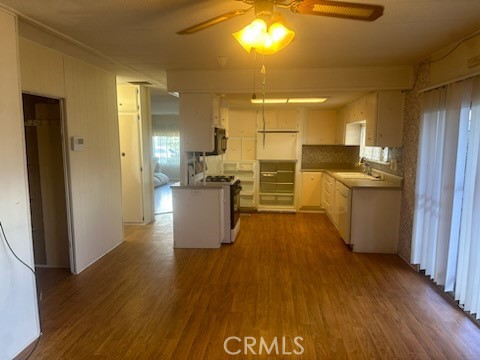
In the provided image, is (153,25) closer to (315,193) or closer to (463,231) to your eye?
(463,231)

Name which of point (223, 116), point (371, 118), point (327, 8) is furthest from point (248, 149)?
point (327, 8)

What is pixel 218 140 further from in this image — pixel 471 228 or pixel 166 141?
pixel 166 141

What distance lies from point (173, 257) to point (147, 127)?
2.57 meters

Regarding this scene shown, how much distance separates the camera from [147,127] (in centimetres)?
560

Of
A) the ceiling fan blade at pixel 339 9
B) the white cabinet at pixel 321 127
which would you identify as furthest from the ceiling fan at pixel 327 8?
the white cabinet at pixel 321 127

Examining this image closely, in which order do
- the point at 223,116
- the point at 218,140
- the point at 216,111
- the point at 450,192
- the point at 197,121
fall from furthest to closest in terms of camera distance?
1. the point at 223,116
2. the point at 218,140
3. the point at 216,111
4. the point at 197,121
5. the point at 450,192

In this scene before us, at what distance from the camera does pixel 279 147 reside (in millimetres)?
6418

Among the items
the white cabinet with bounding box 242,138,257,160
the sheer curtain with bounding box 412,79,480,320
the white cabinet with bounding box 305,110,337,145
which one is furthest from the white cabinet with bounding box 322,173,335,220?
the sheer curtain with bounding box 412,79,480,320

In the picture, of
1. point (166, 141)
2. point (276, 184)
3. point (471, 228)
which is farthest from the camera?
point (166, 141)

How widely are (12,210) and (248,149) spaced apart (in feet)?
15.6

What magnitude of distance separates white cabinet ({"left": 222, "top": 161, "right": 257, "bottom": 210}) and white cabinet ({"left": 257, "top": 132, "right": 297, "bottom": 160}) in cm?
29

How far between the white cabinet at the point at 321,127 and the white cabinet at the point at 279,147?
42 centimetres

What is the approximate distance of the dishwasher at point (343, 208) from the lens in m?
4.32

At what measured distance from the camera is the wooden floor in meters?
2.31
